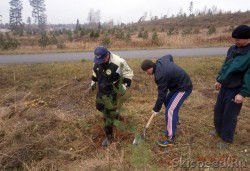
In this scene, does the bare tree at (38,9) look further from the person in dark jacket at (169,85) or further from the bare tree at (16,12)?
the person in dark jacket at (169,85)

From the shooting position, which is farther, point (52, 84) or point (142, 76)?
point (142, 76)

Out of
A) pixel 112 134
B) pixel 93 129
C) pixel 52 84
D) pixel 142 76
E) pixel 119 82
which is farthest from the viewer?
pixel 142 76

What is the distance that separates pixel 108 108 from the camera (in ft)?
12.1

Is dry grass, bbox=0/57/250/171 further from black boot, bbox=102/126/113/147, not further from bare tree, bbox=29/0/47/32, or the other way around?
bare tree, bbox=29/0/47/32

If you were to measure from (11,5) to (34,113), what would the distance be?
166 ft

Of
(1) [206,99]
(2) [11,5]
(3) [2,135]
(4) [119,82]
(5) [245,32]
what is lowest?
(3) [2,135]

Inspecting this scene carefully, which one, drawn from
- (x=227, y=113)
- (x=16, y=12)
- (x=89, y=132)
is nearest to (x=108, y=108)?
(x=89, y=132)

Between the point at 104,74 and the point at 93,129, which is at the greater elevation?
the point at 104,74

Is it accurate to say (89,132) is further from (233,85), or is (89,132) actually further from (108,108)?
(233,85)

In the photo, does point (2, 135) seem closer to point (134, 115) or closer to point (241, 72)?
point (134, 115)

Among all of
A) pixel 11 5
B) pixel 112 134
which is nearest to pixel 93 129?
pixel 112 134

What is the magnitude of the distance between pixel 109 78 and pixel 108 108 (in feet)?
1.53

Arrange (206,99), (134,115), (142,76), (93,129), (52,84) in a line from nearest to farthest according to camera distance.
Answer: (93,129) → (134,115) → (206,99) → (52,84) → (142,76)

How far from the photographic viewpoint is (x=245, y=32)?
3080mm
